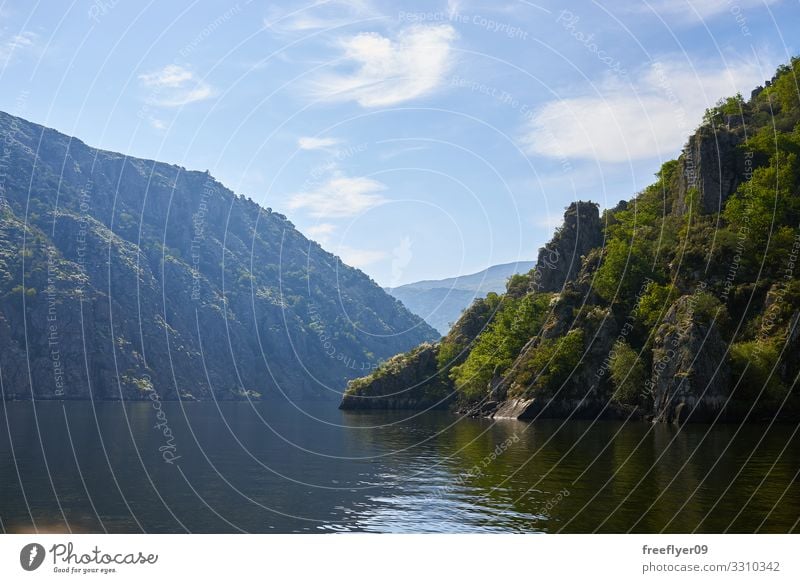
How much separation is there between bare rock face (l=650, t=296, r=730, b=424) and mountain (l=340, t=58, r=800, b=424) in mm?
217

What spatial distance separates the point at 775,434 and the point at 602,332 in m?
59.0

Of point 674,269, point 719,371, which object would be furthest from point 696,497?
point 674,269

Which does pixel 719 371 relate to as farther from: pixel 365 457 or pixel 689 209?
pixel 365 457

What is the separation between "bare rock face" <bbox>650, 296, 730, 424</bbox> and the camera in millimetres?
117438

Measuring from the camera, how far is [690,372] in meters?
118

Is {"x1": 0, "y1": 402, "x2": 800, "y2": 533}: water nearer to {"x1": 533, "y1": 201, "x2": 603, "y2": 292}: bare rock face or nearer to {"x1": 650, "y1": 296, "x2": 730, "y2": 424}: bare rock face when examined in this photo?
{"x1": 650, "y1": 296, "x2": 730, "y2": 424}: bare rock face

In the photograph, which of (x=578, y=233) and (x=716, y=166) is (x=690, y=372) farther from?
(x=578, y=233)

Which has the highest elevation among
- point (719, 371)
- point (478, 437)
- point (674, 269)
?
point (674, 269)

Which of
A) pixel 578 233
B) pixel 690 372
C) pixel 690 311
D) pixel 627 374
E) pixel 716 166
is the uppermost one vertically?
pixel 716 166

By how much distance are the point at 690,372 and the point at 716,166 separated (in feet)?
205

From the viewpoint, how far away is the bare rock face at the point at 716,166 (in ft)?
514
